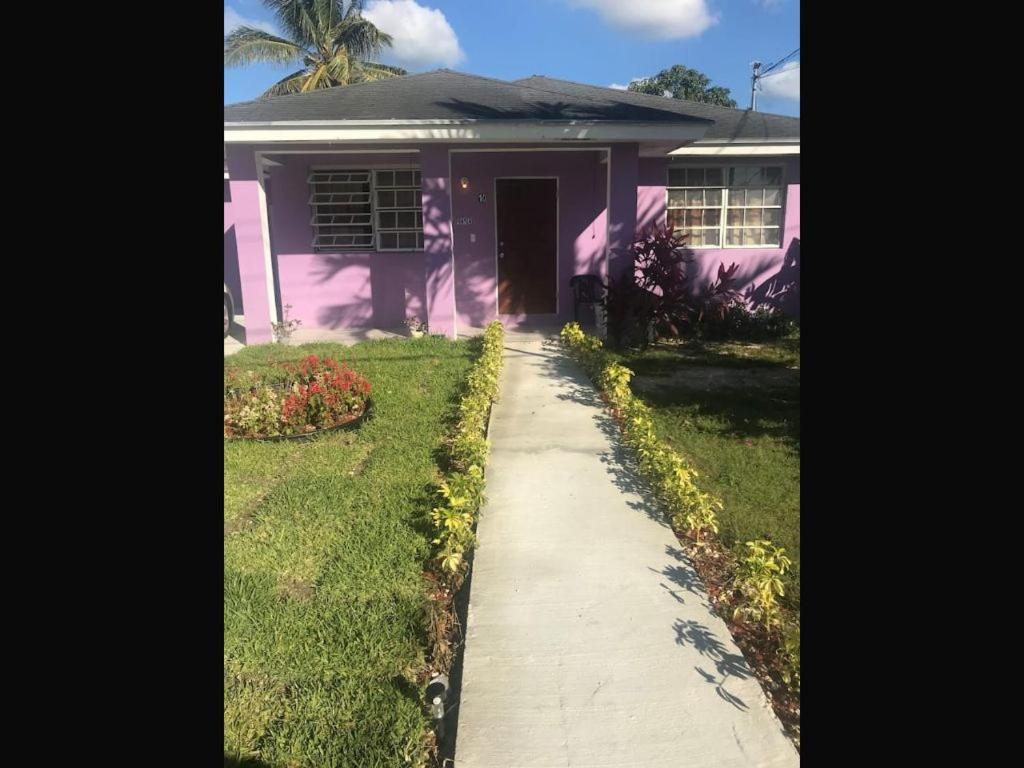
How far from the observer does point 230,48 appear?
70.1 ft

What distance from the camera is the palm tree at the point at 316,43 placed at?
21.8m

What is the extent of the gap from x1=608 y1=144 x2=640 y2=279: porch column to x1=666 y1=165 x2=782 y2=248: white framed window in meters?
1.74

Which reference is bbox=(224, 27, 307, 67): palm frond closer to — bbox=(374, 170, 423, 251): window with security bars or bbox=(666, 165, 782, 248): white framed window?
bbox=(374, 170, 423, 251): window with security bars

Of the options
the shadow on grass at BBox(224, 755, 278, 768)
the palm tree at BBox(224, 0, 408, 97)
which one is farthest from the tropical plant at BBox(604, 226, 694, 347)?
the palm tree at BBox(224, 0, 408, 97)

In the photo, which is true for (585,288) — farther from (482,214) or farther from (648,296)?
(482,214)

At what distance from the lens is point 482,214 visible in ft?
33.2

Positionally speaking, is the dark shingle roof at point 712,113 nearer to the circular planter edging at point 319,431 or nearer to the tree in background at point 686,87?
the circular planter edging at point 319,431

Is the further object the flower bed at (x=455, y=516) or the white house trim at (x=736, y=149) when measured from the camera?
the white house trim at (x=736, y=149)

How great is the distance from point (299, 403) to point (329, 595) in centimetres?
278

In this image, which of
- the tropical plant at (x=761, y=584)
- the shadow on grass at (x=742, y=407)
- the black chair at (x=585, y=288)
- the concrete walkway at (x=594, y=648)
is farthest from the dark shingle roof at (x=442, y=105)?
the tropical plant at (x=761, y=584)

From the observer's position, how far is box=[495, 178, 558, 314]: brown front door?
10.1m

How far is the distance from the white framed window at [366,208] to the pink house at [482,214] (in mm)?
20
